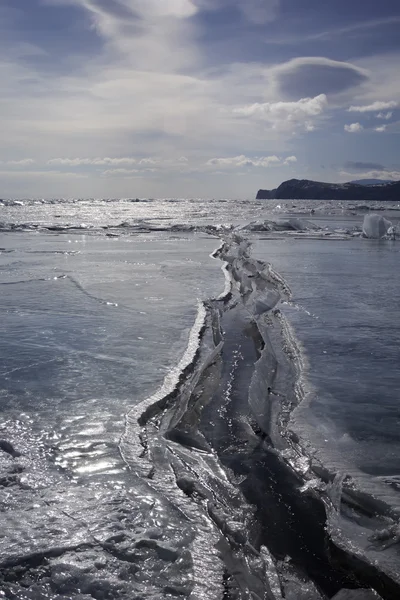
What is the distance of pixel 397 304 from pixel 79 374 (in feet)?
20.8

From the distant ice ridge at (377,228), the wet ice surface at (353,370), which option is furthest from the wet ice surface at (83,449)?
the distant ice ridge at (377,228)

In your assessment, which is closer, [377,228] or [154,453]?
[154,453]

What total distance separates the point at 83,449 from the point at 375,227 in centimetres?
2627

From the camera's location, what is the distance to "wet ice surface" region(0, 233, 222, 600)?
2.70 m

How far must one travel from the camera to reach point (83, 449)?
3.96 meters

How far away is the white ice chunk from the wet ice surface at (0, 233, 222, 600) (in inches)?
777

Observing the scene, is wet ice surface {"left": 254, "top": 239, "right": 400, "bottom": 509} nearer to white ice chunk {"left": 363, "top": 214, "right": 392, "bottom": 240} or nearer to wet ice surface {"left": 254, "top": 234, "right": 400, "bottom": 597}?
wet ice surface {"left": 254, "top": 234, "right": 400, "bottom": 597}

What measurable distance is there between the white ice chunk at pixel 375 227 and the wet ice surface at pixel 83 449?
19.7 metres

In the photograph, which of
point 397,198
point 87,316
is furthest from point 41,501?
point 397,198

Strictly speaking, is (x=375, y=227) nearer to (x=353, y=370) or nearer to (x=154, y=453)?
(x=353, y=370)

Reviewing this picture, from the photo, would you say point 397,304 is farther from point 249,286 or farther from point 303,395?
point 303,395

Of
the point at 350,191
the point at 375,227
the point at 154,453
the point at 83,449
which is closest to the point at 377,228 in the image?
the point at 375,227

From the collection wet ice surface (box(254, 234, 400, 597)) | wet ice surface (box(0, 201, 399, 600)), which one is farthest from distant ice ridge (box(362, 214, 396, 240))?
wet ice surface (box(0, 201, 399, 600))

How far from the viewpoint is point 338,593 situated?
102 inches
